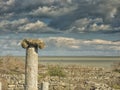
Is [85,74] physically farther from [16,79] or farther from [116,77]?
[16,79]

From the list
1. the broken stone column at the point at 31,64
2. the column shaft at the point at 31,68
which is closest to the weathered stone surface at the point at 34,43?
the broken stone column at the point at 31,64

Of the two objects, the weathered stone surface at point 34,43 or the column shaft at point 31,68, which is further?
the column shaft at point 31,68

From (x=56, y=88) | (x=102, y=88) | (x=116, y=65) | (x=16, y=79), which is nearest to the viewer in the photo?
(x=102, y=88)

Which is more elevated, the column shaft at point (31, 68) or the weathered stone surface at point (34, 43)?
the weathered stone surface at point (34, 43)

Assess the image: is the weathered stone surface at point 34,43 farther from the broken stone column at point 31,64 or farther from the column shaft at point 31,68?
the column shaft at point 31,68

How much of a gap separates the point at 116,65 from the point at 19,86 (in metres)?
27.8

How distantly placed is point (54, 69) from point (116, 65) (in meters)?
18.2

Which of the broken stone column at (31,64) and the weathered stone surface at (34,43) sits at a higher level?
the weathered stone surface at (34,43)

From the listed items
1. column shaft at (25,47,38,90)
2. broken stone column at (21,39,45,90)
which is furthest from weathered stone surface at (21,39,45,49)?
column shaft at (25,47,38,90)

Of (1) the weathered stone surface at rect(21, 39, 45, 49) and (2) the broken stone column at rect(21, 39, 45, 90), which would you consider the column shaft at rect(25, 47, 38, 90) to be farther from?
(1) the weathered stone surface at rect(21, 39, 45, 49)

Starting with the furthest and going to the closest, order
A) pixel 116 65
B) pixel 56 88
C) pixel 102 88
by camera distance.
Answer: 1. pixel 116 65
2. pixel 56 88
3. pixel 102 88

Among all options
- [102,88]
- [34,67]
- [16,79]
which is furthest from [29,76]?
[16,79]

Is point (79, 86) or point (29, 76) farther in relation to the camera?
point (79, 86)

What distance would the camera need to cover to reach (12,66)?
4925 cm
